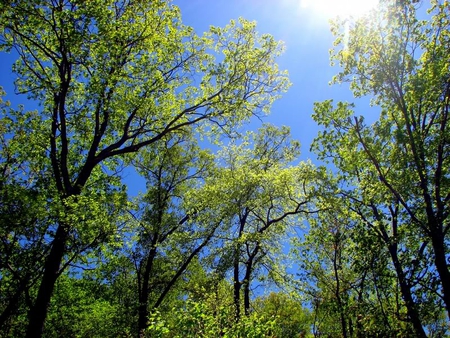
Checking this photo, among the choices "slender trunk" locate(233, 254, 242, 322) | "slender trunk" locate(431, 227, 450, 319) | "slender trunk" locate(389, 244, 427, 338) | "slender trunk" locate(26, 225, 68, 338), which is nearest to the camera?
"slender trunk" locate(431, 227, 450, 319)

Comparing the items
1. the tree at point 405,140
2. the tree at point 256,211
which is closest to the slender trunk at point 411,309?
the tree at point 405,140

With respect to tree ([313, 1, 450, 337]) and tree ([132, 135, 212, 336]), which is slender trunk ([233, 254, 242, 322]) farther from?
tree ([313, 1, 450, 337])

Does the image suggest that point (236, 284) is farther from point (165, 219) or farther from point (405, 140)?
point (405, 140)

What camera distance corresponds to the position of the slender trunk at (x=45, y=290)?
Result: 11.8 metres

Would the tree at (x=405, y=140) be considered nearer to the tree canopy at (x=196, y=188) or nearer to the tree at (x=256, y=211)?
the tree canopy at (x=196, y=188)

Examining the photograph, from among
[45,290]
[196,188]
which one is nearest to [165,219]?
[196,188]

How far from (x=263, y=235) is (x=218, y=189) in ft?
13.4

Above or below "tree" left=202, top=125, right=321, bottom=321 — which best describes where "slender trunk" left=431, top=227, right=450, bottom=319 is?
below

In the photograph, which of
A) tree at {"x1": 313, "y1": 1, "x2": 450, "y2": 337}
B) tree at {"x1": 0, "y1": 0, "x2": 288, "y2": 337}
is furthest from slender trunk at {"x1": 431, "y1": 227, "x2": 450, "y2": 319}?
tree at {"x1": 0, "y1": 0, "x2": 288, "y2": 337}

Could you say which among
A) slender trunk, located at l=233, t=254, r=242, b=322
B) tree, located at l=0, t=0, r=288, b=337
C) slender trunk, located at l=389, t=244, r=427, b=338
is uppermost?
tree, located at l=0, t=0, r=288, b=337

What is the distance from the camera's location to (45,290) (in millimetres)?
12266

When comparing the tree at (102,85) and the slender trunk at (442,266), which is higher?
the tree at (102,85)

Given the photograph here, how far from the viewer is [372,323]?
11.5 metres

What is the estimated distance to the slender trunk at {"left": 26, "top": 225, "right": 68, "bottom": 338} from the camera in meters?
11.8
